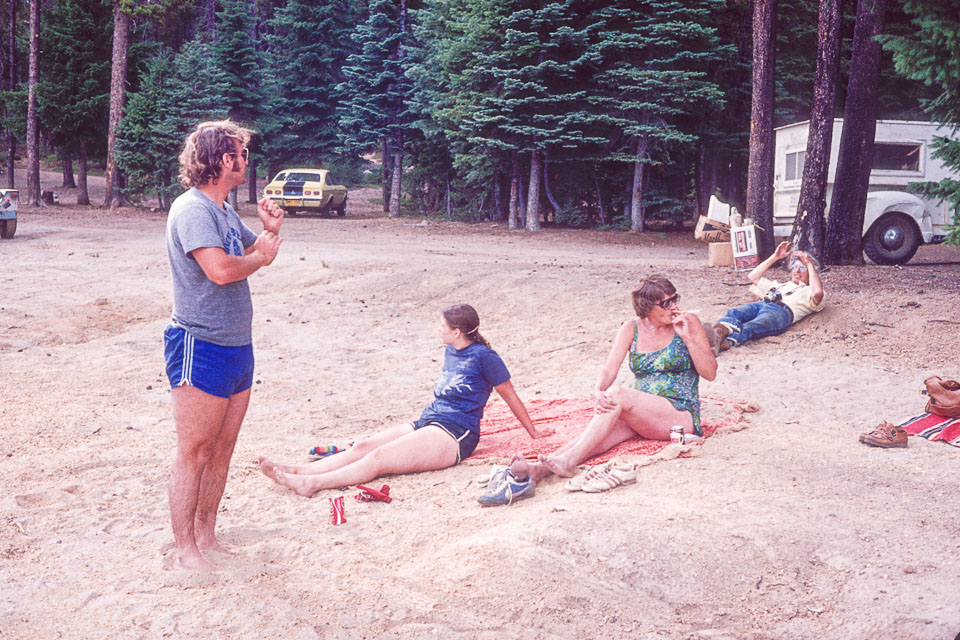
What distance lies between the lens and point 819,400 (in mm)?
7125

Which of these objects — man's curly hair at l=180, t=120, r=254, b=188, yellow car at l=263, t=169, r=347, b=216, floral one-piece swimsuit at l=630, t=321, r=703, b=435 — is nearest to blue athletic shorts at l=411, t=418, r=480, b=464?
floral one-piece swimsuit at l=630, t=321, r=703, b=435

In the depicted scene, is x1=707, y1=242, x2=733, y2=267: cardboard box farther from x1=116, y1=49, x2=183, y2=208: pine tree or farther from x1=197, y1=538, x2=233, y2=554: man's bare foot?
x1=116, y1=49, x2=183, y2=208: pine tree

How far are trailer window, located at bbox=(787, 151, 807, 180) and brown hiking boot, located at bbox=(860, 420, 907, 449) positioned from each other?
11.4m

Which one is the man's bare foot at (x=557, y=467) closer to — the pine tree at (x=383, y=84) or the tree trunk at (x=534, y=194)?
the tree trunk at (x=534, y=194)

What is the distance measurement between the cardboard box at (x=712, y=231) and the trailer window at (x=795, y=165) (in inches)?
113

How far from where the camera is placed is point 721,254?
46.1 ft

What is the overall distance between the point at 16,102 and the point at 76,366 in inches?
1079

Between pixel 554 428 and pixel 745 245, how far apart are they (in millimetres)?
7321

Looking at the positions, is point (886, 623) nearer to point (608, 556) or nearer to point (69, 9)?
point (608, 556)

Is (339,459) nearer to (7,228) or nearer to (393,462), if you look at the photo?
(393,462)

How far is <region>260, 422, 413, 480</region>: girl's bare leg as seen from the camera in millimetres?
5289

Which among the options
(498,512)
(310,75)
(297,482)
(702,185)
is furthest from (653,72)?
(310,75)

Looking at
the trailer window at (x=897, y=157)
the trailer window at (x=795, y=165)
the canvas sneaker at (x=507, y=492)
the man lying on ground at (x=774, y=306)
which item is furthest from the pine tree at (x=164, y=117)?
the canvas sneaker at (x=507, y=492)

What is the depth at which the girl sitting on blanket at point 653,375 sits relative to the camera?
5516 millimetres
